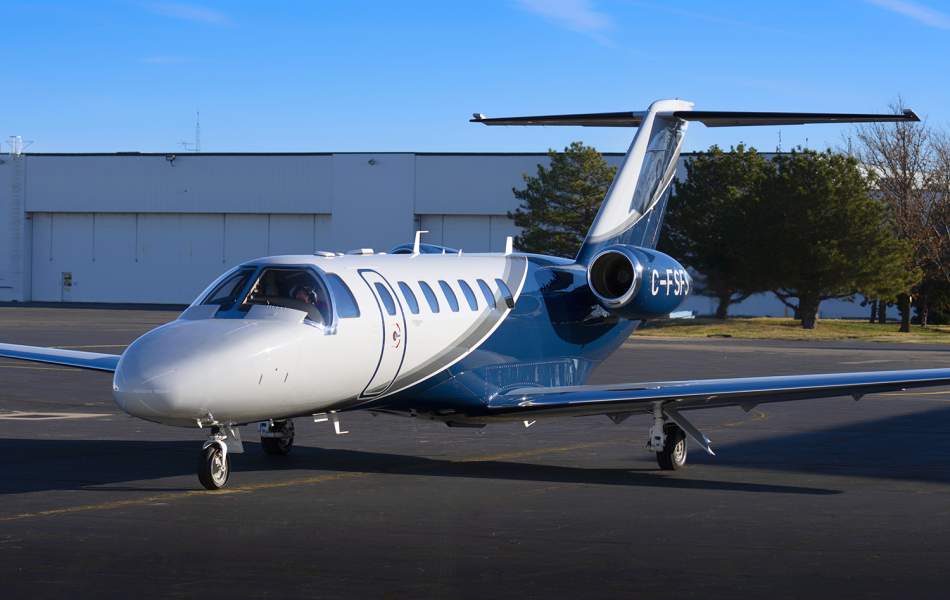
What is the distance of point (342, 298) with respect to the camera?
1396 centimetres

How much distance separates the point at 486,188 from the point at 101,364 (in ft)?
214

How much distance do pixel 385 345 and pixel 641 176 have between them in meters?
6.59

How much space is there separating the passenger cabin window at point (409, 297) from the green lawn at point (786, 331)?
45057 mm

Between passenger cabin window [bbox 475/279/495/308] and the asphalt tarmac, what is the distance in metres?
1.94

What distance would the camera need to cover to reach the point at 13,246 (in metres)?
86.9

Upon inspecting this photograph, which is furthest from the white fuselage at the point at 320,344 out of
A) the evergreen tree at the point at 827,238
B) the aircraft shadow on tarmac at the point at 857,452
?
the evergreen tree at the point at 827,238

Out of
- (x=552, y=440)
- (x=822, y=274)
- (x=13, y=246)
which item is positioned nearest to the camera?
(x=552, y=440)

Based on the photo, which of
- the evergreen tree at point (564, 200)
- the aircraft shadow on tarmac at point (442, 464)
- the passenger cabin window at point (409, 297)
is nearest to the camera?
the aircraft shadow on tarmac at point (442, 464)

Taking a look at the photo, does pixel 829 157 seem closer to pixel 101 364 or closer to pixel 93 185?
pixel 93 185

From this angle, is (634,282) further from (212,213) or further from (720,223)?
(212,213)

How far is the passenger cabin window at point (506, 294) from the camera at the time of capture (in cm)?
1659

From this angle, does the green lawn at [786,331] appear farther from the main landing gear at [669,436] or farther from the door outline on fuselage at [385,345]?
the door outline on fuselage at [385,345]

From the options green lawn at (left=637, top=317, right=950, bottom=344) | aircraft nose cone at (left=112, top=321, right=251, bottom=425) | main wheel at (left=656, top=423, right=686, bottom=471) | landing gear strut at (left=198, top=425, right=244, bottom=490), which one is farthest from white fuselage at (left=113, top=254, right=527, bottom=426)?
green lawn at (left=637, top=317, right=950, bottom=344)

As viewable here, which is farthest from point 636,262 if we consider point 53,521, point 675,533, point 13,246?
point 13,246
